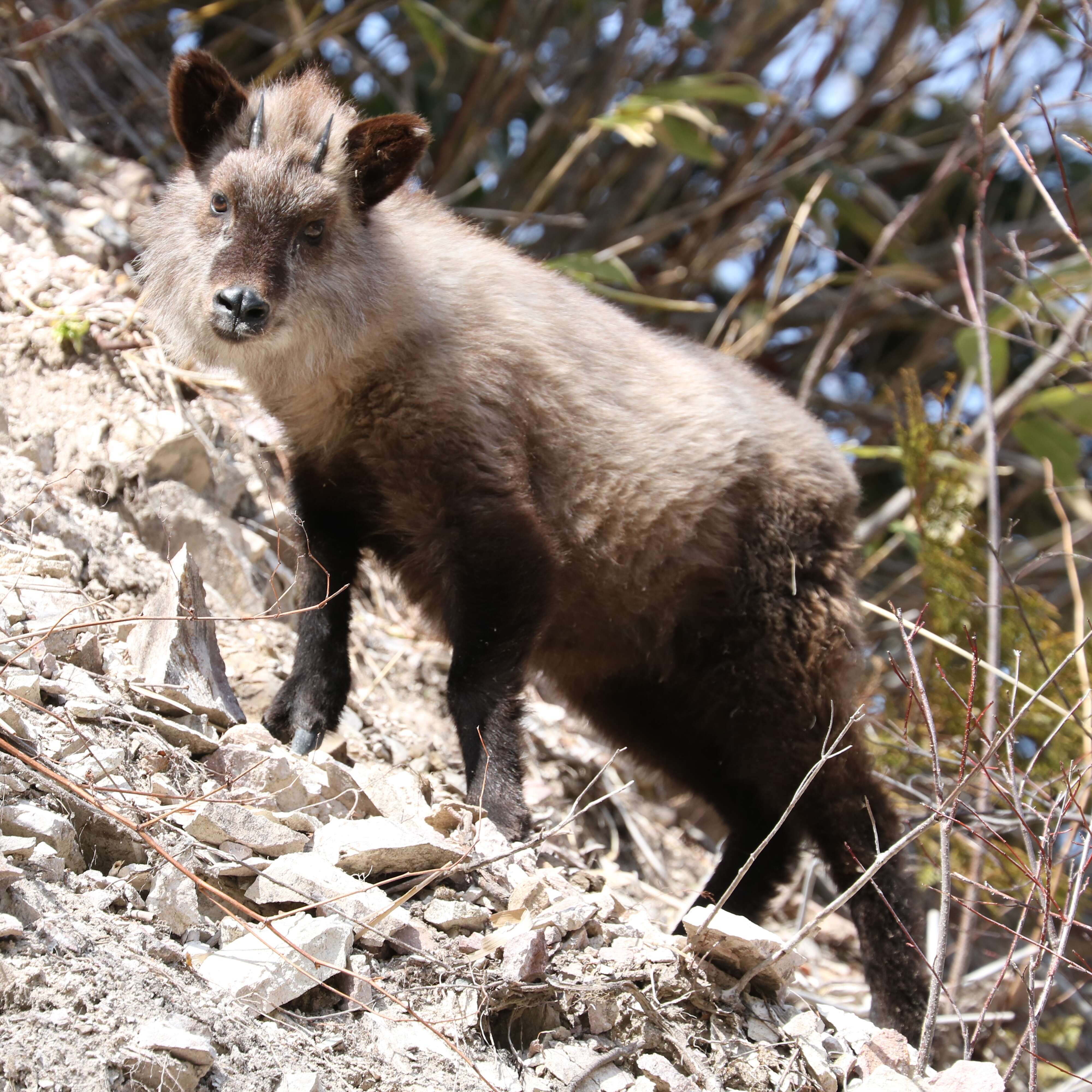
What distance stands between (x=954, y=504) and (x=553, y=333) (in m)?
2.44

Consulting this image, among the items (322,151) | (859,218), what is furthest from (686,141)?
(322,151)

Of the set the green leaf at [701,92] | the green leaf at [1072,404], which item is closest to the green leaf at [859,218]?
the green leaf at [701,92]

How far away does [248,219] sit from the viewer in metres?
3.46

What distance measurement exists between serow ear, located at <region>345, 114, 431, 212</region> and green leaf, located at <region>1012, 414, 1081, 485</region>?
413cm

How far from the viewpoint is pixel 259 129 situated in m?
3.64

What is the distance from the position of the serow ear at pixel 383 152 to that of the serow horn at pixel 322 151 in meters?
0.07

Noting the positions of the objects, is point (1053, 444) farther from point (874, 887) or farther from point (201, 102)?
point (201, 102)

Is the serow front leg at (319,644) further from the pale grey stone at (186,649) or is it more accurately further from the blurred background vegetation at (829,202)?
the blurred background vegetation at (829,202)

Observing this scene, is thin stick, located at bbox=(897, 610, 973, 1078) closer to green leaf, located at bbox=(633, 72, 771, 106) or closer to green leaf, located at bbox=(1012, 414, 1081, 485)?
green leaf, located at bbox=(1012, 414, 1081, 485)

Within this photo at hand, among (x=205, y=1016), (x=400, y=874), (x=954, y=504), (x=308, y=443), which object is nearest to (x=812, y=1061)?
(x=400, y=874)

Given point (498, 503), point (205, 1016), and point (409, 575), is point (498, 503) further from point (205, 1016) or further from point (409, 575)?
point (205, 1016)

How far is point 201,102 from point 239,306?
0.89m

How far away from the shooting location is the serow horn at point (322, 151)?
3.61 metres

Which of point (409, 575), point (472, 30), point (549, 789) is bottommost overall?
point (549, 789)
